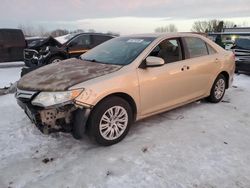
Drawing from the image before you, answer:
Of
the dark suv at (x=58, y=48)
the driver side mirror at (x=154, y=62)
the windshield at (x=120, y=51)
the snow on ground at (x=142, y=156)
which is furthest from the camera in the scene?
the dark suv at (x=58, y=48)

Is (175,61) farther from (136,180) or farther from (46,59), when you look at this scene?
(46,59)

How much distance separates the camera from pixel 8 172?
3346mm

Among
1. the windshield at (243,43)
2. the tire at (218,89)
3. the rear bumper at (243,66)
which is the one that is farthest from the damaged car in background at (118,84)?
the windshield at (243,43)

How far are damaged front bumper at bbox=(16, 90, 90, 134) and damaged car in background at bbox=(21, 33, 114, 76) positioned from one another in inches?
272

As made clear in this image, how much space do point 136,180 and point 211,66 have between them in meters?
3.31

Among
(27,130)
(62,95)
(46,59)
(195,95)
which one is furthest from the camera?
(46,59)

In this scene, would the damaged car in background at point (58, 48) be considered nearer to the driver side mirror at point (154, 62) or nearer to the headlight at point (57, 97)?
the driver side mirror at point (154, 62)

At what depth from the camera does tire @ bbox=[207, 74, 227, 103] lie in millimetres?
5926

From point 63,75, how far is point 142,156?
158 cm

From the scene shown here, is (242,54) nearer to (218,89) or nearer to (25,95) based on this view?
(218,89)

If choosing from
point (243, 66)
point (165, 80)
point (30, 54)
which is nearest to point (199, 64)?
point (165, 80)

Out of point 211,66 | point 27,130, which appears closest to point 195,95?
point 211,66

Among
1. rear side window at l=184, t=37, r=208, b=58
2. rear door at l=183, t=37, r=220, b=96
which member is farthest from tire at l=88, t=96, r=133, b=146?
rear side window at l=184, t=37, r=208, b=58

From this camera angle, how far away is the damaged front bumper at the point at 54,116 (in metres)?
3.55
